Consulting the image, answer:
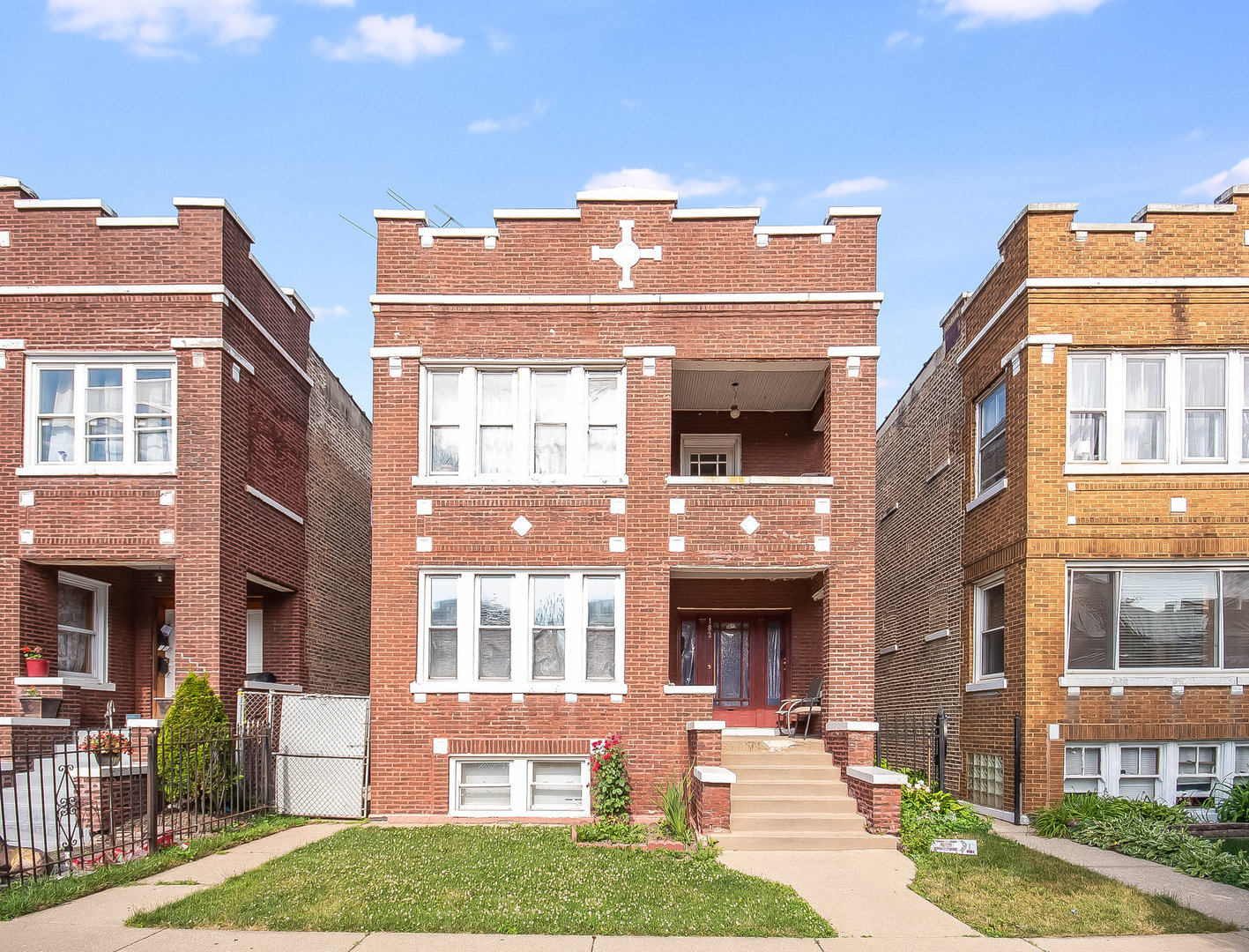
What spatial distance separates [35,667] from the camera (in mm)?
15125

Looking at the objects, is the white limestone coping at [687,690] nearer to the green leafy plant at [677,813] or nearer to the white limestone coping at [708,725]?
the white limestone coping at [708,725]

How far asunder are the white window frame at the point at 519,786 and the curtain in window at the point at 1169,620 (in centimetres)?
776

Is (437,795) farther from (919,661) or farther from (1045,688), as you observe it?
(919,661)

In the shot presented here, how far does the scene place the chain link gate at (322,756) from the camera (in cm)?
1467

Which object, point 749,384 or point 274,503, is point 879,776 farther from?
point 274,503

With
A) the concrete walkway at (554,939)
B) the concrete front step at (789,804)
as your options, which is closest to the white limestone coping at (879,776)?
the concrete front step at (789,804)

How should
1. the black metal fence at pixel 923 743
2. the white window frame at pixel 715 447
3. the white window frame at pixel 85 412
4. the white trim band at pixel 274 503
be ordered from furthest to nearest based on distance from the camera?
the white window frame at pixel 715 447
the black metal fence at pixel 923 743
the white trim band at pixel 274 503
the white window frame at pixel 85 412

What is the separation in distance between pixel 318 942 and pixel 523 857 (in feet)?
10.0

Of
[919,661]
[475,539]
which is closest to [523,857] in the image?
[475,539]

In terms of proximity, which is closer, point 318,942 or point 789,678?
point 318,942

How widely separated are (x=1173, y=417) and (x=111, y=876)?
1445cm

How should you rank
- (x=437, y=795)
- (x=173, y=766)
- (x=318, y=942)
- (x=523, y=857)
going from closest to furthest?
(x=318, y=942) → (x=523, y=857) → (x=173, y=766) → (x=437, y=795)

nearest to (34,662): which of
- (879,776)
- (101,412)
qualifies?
(101,412)

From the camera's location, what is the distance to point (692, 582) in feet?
59.6
